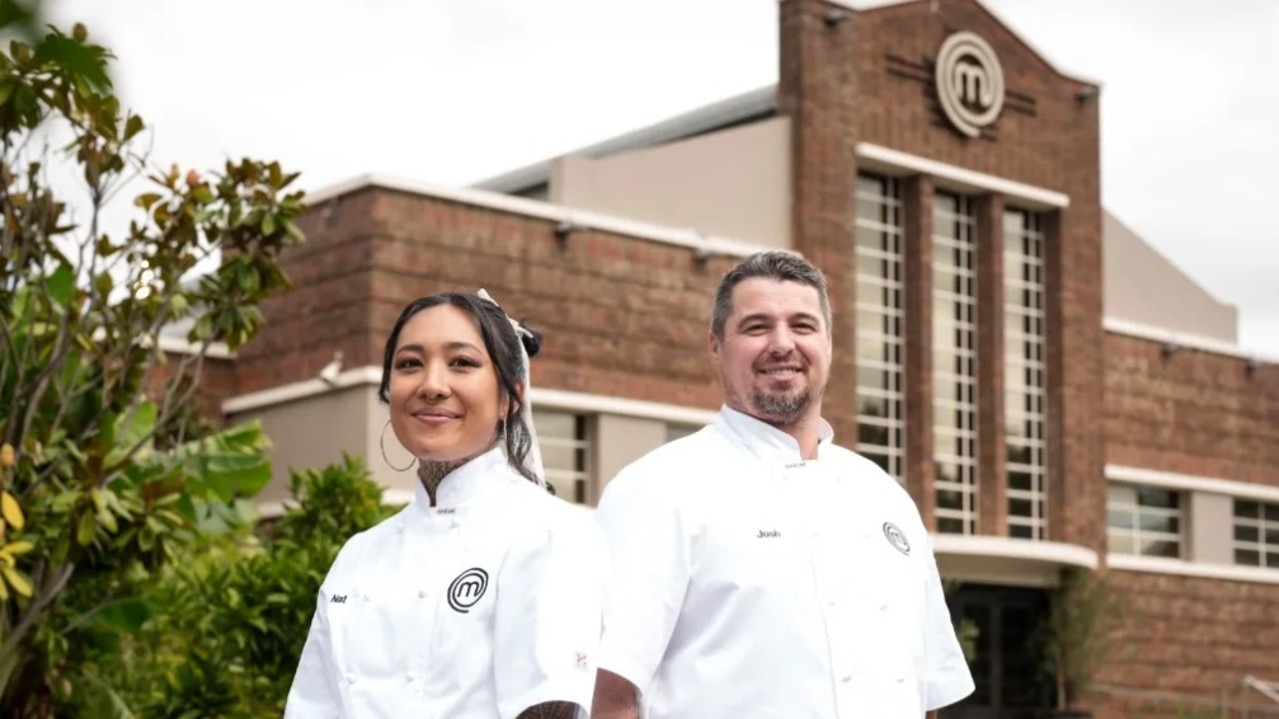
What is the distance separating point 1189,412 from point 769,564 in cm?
3020

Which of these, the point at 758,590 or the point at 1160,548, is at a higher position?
the point at 1160,548

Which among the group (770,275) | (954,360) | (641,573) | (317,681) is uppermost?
(954,360)

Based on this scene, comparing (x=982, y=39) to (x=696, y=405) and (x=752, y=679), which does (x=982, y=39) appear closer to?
(x=696, y=405)

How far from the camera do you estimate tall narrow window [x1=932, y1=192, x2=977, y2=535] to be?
1179 inches

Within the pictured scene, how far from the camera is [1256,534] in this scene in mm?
35688

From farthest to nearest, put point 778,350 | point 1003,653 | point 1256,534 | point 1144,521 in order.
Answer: point 1256,534 < point 1144,521 < point 1003,653 < point 778,350

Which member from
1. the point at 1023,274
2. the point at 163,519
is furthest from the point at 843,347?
the point at 163,519

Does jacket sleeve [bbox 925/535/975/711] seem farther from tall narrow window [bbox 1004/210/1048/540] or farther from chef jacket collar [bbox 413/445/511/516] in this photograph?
tall narrow window [bbox 1004/210/1048/540]

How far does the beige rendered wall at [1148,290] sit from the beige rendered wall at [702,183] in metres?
7.56

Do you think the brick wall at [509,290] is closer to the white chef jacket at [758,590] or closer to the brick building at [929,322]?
the brick building at [929,322]

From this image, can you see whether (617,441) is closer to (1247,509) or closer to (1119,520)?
(1119,520)

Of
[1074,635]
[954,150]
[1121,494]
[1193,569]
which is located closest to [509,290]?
[954,150]

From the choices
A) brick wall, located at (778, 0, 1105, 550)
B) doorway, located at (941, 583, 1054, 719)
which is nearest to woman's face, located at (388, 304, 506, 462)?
brick wall, located at (778, 0, 1105, 550)

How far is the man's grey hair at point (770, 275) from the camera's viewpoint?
193 inches
